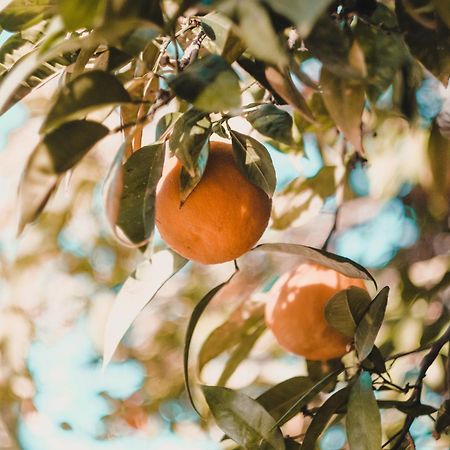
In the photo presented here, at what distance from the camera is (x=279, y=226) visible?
1.58 m

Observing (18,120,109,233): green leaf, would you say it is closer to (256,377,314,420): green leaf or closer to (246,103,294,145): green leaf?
(246,103,294,145): green leaf

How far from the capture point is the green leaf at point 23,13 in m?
0.85

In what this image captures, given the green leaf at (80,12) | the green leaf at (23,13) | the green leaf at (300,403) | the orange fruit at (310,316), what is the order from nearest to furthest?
the green leaf at (80,12) → the green leaf at (23,13) → the green leaf at (300,403) → the orange fruit at (310,316)

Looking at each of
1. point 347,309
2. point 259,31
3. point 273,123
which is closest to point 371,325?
point 347,309

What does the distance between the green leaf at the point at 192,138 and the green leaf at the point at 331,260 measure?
23 cm

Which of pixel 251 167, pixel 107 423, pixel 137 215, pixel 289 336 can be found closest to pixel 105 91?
pixel 137 215

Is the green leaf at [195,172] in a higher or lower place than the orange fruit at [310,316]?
higher

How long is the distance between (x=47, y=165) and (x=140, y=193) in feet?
0.58

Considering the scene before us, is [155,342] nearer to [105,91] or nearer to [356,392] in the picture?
[356,392]

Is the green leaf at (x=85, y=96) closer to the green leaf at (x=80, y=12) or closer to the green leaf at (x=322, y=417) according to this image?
the green leaf at (x=80, y=12)

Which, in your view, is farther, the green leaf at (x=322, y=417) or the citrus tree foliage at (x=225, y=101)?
the green leaf at (x=322, y=417)

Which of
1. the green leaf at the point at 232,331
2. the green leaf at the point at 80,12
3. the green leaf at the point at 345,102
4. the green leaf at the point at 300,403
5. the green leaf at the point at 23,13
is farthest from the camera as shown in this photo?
the green leaf at the point at 232,331

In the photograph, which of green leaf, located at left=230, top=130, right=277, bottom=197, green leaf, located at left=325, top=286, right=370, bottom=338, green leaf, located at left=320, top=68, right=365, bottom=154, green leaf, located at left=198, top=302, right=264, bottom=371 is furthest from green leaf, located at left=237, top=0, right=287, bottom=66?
green leaf, located at left=198, top=302, right=264, bottom=371

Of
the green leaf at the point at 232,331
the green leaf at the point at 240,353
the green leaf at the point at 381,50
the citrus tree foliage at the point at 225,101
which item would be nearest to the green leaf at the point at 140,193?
the citrus tree foliage at the point at 225,101
